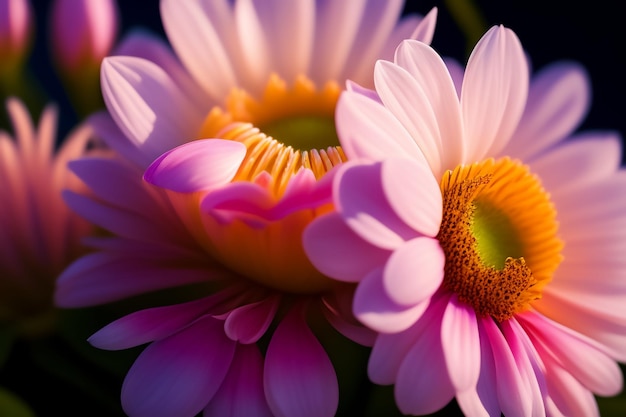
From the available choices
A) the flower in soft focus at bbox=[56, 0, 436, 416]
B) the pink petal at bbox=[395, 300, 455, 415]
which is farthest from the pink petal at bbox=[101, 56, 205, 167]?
the pink petal at bbox=[395, 300, 455, 415]

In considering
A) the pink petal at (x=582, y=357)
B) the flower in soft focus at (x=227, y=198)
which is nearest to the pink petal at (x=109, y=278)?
the flower in soft focus at (x=227, y=198)

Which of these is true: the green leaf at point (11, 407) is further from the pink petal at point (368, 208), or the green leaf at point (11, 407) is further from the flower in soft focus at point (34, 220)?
the pink petal at point (368, 208)

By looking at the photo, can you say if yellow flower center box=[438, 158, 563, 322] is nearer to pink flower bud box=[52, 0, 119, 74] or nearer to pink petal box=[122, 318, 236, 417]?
pink petal box=[122, 318, 236, 417]

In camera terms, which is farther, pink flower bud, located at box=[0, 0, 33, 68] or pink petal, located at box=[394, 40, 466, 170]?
pink flower bud, located at box=[0, 0, 33, 68]

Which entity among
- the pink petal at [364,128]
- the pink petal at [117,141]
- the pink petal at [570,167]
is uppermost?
the pink petal at [364,128]

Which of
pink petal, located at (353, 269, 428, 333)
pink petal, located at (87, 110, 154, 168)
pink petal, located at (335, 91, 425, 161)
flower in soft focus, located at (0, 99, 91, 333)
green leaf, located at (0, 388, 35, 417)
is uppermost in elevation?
pink petal, located at (335, 91, 425, 161)

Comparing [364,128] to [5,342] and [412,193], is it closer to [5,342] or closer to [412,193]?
[412,193]
